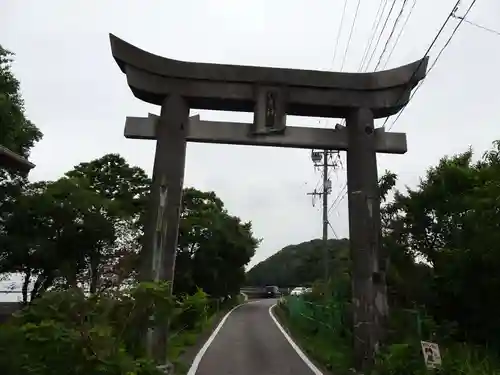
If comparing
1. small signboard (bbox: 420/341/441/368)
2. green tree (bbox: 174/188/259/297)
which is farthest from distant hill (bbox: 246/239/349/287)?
small signboard (bbox: 420/341/441/368)

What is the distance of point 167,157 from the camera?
35.9ft

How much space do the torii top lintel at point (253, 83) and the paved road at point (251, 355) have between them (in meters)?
6.02

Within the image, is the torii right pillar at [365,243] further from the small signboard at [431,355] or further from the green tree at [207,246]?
the green tree at [207,246]

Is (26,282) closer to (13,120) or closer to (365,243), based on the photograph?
(13,120)

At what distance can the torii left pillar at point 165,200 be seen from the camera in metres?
10.4

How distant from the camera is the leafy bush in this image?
19.9ft

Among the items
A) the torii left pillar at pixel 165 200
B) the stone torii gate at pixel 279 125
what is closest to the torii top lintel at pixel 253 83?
the stone torii gate at pixel 279 125

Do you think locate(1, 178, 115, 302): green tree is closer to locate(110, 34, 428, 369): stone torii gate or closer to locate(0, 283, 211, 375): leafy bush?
locate(110, 34, 428, 369): stone torii gate

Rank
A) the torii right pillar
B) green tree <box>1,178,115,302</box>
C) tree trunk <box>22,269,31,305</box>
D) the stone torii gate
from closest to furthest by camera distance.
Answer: the torii right pillar
the stone torii gate
green tree <box>1,178,115,302</box>
tree trunk <box>22,269,31,305</box>

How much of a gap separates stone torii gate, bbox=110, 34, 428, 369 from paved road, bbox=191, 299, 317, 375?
2.66 meters

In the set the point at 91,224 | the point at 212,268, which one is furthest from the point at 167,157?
the point at 212,268

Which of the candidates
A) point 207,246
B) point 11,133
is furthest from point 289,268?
point 11,133

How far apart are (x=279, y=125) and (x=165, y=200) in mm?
2891

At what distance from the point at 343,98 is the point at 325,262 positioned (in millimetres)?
19720
